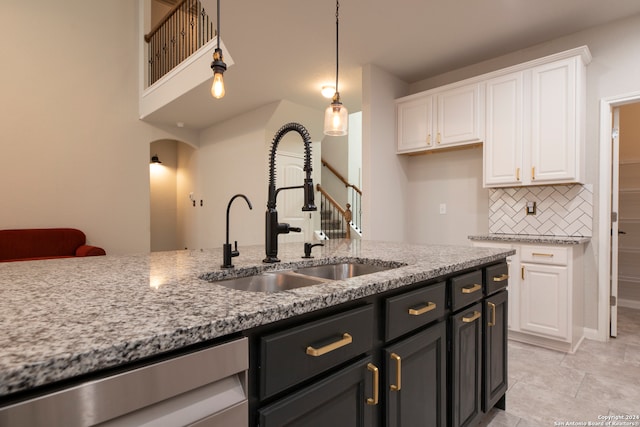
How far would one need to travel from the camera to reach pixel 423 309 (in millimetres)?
1236

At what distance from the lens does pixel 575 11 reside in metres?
2.75

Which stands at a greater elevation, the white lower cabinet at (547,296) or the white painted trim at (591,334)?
the white lower cabinet at (547,296)

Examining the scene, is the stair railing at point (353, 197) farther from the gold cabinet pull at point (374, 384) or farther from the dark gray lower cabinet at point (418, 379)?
the gold cabinet pull at point (374, 384)

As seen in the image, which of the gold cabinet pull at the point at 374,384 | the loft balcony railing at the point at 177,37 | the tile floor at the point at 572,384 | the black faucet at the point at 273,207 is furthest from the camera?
the loft balcony railing at the point at 177,37

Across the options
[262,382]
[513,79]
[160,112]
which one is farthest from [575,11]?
[160,112]

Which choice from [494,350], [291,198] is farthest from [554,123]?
[291,198]

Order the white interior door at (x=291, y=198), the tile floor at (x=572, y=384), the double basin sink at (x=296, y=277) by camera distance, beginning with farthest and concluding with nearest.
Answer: the white interior door at (x=291, y=198), the tile floor at (x=572, y=384), the double basin sink at (x=296, y=277)

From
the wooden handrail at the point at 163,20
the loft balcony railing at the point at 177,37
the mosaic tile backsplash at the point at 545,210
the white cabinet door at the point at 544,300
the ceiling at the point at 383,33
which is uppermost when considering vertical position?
the wooden handrail at the point at 163,20

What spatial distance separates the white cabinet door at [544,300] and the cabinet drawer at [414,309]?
200cm

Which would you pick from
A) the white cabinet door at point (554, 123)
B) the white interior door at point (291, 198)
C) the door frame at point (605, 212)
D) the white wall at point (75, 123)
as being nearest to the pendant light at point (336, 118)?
the white cabinet door at point (554, 123)

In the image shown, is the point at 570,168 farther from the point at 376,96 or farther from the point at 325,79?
the point at 325,79

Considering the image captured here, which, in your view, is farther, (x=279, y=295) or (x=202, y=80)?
(x=202, y=80)

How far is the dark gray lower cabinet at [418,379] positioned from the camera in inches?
43.7

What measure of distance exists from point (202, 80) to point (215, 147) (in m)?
2.20
